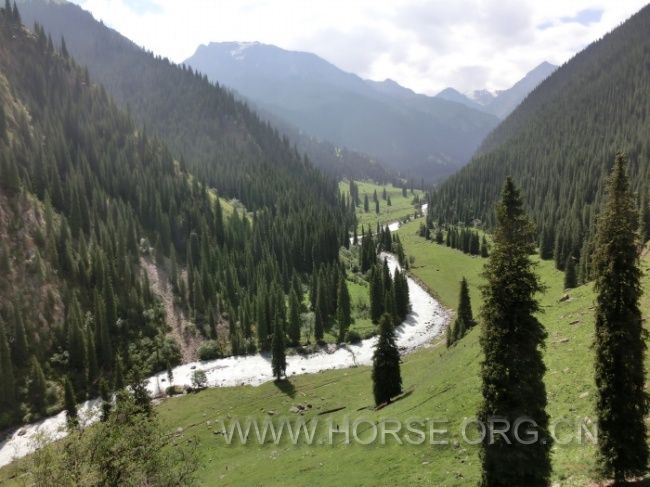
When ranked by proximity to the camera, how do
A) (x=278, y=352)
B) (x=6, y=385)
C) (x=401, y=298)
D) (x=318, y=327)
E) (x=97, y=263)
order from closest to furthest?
(x=6, y=385), (x=278, y=352), (x=318, y=327), (x=97, y=263), (x=401, y=298)

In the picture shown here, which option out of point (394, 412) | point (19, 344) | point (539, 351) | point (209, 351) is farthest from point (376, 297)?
point (539, 351)

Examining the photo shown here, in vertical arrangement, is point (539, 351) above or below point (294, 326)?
above

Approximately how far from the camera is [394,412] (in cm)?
5725

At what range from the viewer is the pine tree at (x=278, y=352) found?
3821 inches

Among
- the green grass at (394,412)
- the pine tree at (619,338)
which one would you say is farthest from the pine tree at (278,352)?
the pine tree at (619,338)

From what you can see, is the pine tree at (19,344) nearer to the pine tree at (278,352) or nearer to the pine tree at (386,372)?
the pine tree at (278,352)

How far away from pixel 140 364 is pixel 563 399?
3973 inches

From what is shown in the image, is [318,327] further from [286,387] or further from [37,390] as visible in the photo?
[37,390]

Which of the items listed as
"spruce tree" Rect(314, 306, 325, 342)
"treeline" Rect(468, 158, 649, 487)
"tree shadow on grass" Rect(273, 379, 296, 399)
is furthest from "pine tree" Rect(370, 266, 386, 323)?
"treeline" Rect(468, 158, 649, 487)

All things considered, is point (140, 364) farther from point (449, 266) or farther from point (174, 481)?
point (449, 266)

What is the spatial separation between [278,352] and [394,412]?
4563 cm

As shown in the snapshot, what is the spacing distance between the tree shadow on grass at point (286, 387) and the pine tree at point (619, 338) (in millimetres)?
68853

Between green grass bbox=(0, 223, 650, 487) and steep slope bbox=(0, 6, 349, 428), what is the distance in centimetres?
2184

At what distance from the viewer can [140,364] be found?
112312mm
